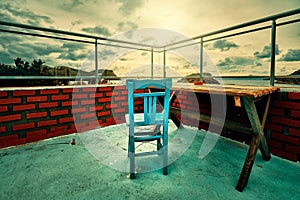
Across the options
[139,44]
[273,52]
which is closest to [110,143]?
[139,44]

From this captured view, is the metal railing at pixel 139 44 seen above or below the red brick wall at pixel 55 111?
above

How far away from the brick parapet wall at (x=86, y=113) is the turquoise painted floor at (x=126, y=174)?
0.16m

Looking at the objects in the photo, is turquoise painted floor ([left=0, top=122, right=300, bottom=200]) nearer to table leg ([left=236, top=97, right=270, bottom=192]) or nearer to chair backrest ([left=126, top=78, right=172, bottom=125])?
table leg ([left=236, top=97, right=270, bottom=192])

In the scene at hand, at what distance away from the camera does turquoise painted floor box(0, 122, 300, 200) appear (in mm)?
1116

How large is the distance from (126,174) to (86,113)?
145 cm

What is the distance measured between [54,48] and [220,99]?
277cm

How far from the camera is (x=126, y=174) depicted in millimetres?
1376

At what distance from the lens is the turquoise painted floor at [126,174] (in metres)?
1.12

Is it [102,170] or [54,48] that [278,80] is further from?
[54,48]

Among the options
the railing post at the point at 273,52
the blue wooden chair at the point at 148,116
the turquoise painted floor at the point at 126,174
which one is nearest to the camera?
the turquoise painted floor at the point at 126,174

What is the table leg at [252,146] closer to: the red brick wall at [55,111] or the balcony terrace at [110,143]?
the balcony terrace at [110,143]

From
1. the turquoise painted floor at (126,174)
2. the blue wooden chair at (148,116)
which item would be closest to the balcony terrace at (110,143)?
the turquoise painted floor at (126,174)

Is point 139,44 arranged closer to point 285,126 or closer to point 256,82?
point 256,82

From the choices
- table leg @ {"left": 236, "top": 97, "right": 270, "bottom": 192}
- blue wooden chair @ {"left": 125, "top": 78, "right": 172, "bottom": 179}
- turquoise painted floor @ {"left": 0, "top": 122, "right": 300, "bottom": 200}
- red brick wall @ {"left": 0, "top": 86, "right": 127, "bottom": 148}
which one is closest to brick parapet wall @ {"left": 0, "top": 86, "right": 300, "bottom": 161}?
red brick wall @ {"left": 0, "top": 86, "right": 127, "bottom": 148}
